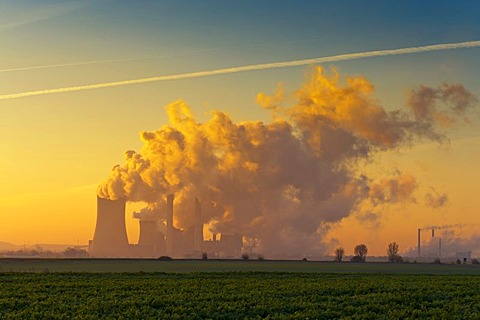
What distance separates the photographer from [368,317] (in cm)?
3709

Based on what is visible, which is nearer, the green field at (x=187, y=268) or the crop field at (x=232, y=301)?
the crop field at (x=232, y=301)

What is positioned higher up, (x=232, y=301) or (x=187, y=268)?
(x=232, y=301)

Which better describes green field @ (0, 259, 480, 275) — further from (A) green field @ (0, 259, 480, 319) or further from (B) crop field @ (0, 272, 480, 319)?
(B) crop field @ (0, 272, 480, 319)

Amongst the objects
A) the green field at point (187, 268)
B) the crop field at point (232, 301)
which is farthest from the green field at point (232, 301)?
the green field at point (187, 268)

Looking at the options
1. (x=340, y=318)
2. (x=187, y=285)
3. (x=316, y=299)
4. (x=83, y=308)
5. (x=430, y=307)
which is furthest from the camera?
(x=187, y=285)

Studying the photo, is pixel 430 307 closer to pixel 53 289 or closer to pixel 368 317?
pixel 368 317

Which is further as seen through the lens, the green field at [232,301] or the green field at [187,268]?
the green field at [187,268]

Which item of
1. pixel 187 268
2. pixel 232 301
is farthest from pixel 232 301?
pixel 187 268

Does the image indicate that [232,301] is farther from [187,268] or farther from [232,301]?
[187,268]

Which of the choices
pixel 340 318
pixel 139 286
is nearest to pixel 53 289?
pixel 139 286

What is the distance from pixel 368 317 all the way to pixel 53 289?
2733cm

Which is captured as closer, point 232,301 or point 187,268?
point 232,301

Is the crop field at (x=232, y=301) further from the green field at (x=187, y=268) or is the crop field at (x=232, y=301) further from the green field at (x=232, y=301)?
the green field at (x=187, y=268)

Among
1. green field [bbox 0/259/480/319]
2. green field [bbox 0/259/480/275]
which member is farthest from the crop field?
green field [bbox 0/259/480/275]
